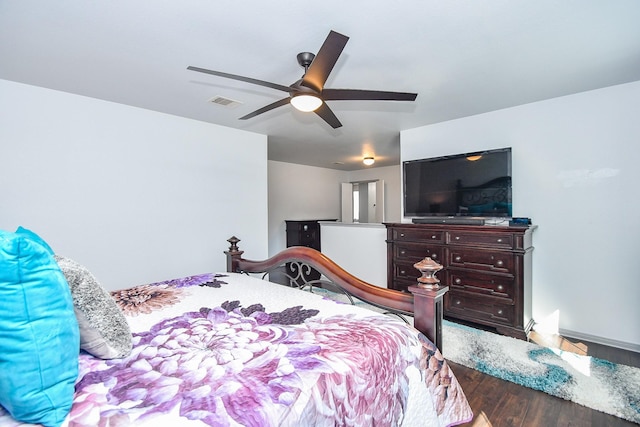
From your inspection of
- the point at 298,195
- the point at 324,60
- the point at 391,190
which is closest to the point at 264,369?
the point at 324,60

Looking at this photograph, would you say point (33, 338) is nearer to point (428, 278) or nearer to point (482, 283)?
point (428, 278)

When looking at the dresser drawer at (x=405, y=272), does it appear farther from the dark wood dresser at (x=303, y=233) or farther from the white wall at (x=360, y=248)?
the dark wood dresser at (x=303, y=233)

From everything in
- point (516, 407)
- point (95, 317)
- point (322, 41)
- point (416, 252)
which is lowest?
point (516, 407)

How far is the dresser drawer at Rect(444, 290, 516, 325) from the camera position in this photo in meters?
2.90

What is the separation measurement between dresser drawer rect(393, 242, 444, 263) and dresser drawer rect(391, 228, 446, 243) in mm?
60

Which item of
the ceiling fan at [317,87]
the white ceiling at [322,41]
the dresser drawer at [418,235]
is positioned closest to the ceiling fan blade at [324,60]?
the ceiling fan at [317,87]

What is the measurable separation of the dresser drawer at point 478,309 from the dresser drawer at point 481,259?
309 mm

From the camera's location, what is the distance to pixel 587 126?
2.87 metres

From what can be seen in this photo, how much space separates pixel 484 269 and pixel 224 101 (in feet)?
10.4

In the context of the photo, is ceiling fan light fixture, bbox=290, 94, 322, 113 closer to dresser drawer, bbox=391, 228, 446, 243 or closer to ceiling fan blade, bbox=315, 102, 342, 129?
ceiling fan blade, bbox=315, 102, 342, 129

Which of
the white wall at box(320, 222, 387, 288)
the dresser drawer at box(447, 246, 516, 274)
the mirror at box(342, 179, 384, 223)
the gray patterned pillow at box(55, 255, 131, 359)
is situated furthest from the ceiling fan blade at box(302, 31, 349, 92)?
the mirror at box(342, 179, 384, 223)

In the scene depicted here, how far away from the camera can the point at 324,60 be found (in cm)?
171

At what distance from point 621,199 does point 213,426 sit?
3648 mm

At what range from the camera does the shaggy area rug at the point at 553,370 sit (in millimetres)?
1896
